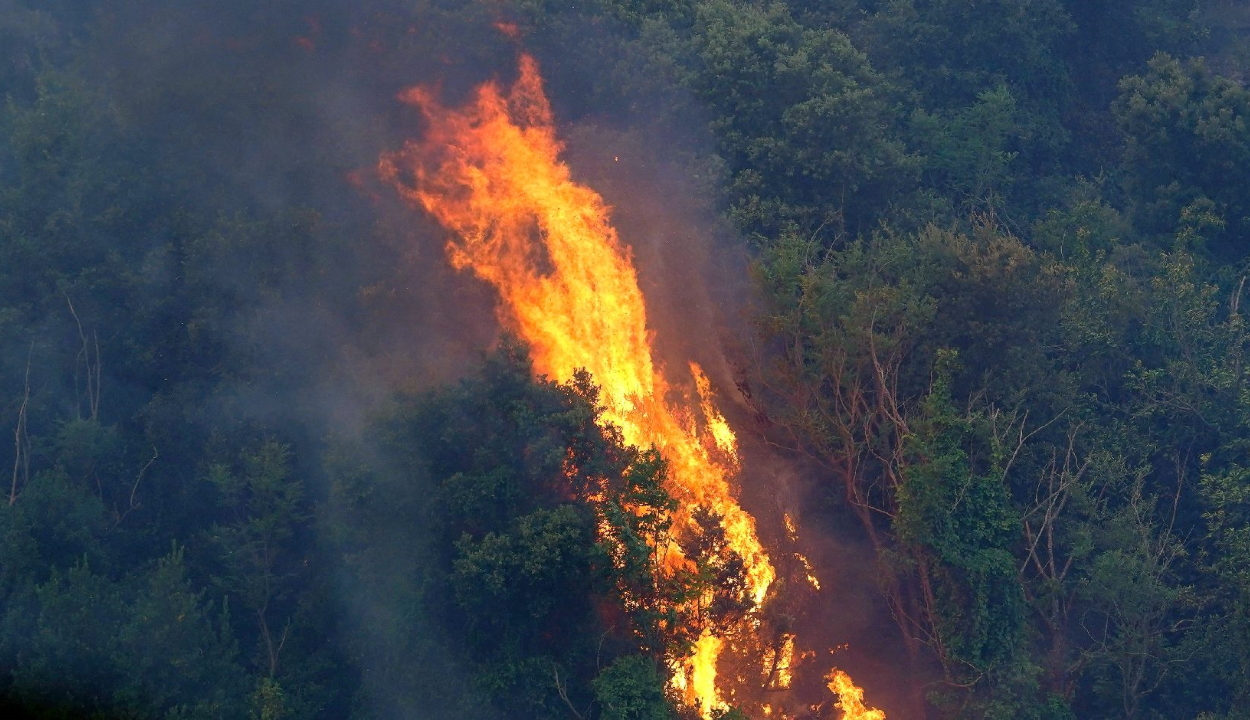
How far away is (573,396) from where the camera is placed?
76.2 feet

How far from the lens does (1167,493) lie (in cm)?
2644

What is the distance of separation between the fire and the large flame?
2053 mm

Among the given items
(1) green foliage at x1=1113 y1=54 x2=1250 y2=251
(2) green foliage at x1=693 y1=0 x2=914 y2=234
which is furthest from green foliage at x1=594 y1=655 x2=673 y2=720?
(1) green foliage at x1=1113 y1=54 x2=1250 y2=251

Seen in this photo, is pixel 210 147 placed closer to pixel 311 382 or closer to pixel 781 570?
pixel 311 382

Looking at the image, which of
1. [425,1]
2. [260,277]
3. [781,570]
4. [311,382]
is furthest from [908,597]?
[425,1]

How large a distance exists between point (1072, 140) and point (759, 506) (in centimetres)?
1517

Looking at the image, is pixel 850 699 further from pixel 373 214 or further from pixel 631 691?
pixel 373 214

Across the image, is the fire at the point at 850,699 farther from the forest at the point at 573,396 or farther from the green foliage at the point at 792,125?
the green foliage at the point at 792,125

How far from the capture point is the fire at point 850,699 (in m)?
23.8

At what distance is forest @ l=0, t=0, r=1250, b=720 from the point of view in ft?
74.9

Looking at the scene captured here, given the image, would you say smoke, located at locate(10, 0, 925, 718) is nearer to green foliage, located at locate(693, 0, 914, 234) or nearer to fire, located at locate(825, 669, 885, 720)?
fire, located at locate(825, 669, 885, 720)

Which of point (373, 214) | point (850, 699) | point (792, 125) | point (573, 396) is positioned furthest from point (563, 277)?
point (850, 699)

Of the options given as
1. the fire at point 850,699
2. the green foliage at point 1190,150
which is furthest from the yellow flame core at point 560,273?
the green foliage at point 1190,150

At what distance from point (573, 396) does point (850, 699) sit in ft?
24.5
